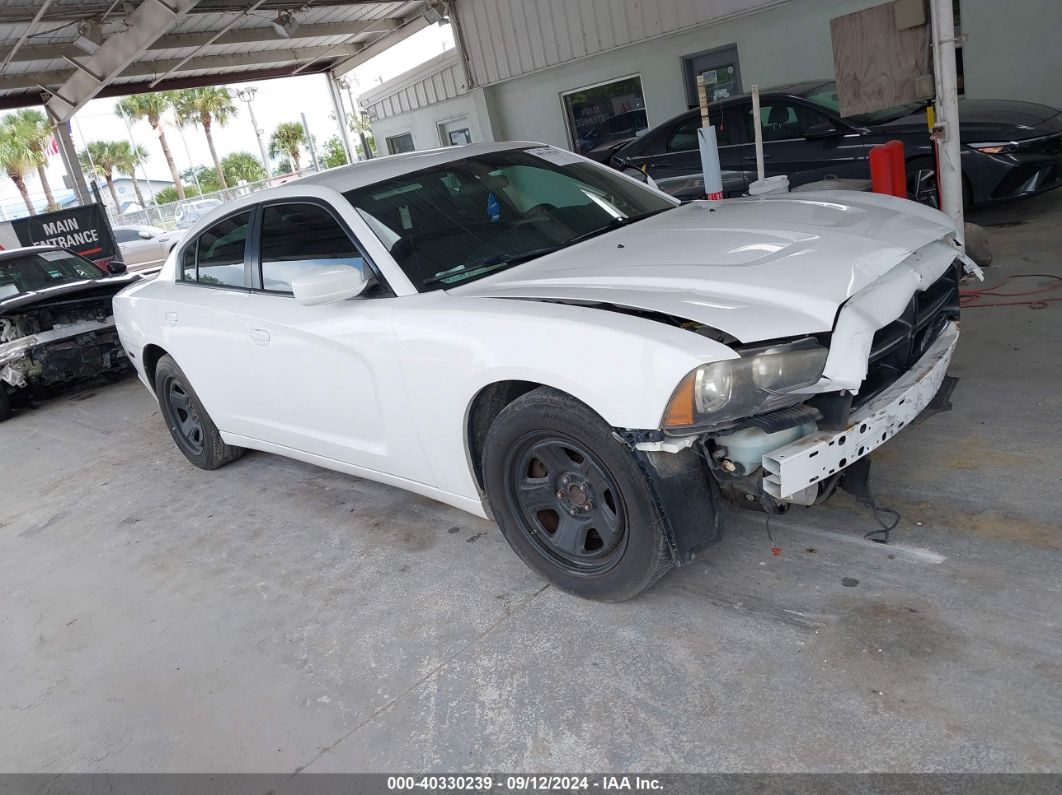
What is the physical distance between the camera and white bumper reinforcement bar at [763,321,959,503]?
2.50 metres

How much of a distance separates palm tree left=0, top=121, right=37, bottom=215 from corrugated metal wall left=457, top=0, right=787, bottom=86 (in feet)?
134

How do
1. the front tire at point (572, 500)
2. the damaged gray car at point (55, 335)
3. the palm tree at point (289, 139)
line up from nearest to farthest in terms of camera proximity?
the front tire at point (572, 500)
the damaged gray car at point (55, 335)
the palm tree at point (289, 139)

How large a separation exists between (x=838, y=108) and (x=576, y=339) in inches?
270

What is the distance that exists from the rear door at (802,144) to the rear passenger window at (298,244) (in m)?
6.23

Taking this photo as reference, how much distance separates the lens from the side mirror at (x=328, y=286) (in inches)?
125

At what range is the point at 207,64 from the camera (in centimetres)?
1658

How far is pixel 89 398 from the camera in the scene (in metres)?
8.44

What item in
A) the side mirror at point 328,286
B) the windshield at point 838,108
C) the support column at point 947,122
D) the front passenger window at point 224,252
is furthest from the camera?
the windshield at point 838,108

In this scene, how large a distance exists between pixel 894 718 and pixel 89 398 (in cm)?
821

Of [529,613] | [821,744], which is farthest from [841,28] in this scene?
[821,744]

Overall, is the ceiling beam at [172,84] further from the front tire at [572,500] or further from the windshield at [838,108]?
the front tire at [572,500]

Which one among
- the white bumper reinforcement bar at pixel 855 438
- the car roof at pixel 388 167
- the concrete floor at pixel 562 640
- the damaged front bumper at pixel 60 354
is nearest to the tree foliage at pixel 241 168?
the damaged front bumper at pixel 60 354

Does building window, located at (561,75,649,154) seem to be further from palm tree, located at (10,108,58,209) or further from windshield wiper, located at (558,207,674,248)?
palm tree, located at (10,108,58,209)

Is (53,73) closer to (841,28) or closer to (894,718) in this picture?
(841,28)
